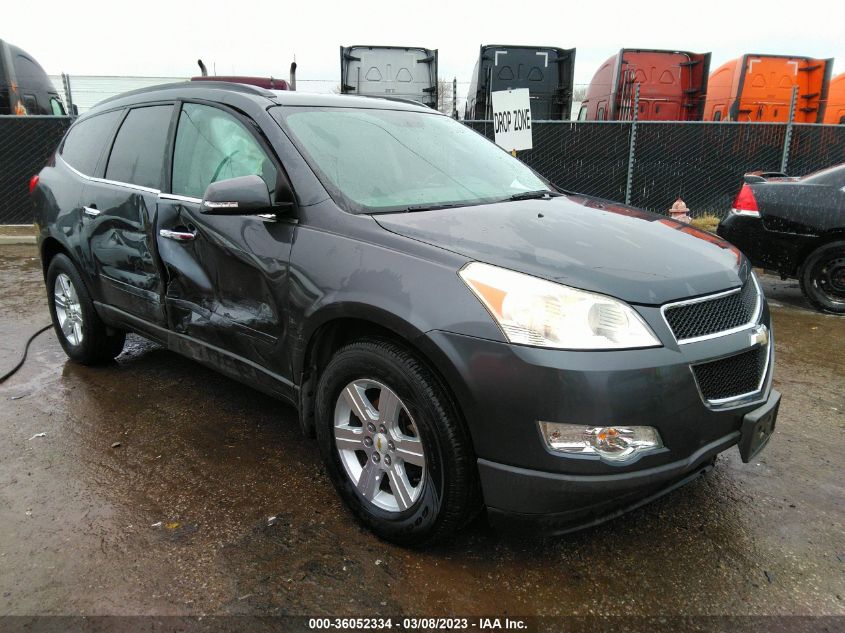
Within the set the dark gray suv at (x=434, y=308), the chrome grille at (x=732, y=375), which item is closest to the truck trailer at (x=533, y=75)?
the dark gray suv at (x=434, y=308)

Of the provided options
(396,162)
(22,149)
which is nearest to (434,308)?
(396,162)

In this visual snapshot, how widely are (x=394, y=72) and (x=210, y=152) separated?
10.4 metres

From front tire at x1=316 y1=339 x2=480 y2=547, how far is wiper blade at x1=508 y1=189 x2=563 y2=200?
120 cm

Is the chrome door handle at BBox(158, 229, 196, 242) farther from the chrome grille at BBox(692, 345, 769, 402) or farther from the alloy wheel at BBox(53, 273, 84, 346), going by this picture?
the chrome grille at BBox(692, 345, 769, 402)

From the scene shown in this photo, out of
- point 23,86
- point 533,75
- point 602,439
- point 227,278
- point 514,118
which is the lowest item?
point 602,439

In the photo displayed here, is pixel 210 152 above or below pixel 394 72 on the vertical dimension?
below

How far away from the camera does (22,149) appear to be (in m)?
10.1

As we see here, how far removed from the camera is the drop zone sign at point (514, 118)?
259 inches

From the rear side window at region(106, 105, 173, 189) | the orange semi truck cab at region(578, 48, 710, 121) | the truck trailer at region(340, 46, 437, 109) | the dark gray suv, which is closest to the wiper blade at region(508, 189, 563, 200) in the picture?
the dark gray suv

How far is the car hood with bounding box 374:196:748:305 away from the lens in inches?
81.2

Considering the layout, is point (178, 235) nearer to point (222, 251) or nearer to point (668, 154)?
point (222, 251)

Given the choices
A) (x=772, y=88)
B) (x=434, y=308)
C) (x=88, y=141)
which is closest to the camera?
(x=434, y=308)

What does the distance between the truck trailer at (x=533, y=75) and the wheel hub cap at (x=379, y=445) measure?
10.6 meters

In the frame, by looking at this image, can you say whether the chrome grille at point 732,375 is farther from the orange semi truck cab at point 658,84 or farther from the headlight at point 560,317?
the orange semi truck cab at point 658,84
